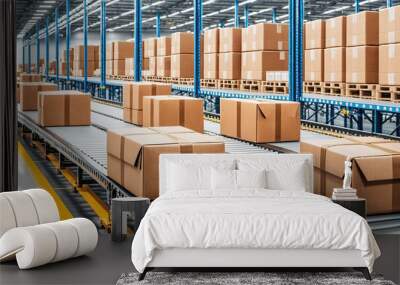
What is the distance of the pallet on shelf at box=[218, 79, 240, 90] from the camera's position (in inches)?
626

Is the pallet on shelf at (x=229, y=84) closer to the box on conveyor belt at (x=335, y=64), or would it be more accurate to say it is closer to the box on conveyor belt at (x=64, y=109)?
the box on conveyor belt at (x=335, y=64)

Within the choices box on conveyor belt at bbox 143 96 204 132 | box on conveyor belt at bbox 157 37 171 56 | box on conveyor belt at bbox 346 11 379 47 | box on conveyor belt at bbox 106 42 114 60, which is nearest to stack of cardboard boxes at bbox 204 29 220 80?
box on conveyor belt at bbox 157 37 171 56

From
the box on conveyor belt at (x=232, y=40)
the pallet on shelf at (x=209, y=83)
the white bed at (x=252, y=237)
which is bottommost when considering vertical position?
the white bed at (x=252, y=237)

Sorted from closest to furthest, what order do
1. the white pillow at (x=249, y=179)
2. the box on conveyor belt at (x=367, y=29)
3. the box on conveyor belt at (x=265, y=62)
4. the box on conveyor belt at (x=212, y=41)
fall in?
the white pillow at (x=249, y=179)
the box on conveyor belt at (x=367, y=29)
the box on conveyor belt at (x=265, y=62)
the box on conveyor belt at (x=212, y=41)

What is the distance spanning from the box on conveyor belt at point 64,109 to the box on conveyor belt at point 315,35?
4126 mm

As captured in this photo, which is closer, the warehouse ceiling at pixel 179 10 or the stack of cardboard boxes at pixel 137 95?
the stack of cardboard boxes at pixel 137 95

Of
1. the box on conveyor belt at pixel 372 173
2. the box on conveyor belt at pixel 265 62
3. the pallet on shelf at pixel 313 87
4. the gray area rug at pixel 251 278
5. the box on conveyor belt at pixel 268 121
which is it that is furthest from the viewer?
the box on conveyor belt at pixel 265 62

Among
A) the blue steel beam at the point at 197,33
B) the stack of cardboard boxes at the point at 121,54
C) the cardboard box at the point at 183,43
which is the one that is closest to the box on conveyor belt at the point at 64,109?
the blue steel beam at the point at 197,33

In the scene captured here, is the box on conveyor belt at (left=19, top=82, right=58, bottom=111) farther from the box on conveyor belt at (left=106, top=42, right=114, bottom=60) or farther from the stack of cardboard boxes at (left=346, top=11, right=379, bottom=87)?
the box on conveyor belt at (left=106, top=42, right=114, bottom=60)

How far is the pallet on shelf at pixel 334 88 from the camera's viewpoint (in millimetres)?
12133

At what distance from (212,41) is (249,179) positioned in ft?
37.1

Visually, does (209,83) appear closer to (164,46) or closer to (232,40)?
Result: (232,40)

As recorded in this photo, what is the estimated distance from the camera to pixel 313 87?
13469 mm

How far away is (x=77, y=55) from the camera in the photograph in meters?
30.2
